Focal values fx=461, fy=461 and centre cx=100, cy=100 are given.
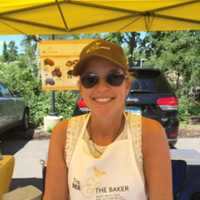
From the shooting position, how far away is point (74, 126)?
6.74 ft

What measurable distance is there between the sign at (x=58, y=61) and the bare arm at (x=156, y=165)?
268 inches

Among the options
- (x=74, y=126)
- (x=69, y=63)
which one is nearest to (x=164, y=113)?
(x=69, y=63)

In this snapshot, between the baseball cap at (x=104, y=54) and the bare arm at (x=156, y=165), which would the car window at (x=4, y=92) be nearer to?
the baseball cap at (x=104, y=54)

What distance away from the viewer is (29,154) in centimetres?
1017

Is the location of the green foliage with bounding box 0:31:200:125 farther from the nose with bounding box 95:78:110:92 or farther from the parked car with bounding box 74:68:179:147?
the nose with bounding box 95:78:110:92

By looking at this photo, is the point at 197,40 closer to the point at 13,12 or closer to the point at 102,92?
the point at 13,12

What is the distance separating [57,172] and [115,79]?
468 millimetres

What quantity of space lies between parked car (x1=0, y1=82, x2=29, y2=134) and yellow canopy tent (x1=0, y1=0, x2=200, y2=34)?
5639mm

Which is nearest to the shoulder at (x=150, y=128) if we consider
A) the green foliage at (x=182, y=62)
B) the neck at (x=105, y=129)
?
the neck at (x=105, y=129)

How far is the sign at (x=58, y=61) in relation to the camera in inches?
349

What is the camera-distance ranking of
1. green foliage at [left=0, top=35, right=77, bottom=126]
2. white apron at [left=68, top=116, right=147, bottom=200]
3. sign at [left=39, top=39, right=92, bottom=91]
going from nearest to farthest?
1. white apron at [left=68, top=116, right=147, bottom=200]
2. sign at [left=39, top=39, right=92, bottom=91]
3. green foliage at [left=0, top=35, right=77, bottom=126]

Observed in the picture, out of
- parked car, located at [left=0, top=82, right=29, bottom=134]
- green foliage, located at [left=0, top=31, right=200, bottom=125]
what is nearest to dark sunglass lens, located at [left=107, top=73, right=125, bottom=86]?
parked car, located at [left=0, top=82, right=29, bottom=134]

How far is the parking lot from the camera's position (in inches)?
299

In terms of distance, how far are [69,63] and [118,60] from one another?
23.7 ft
